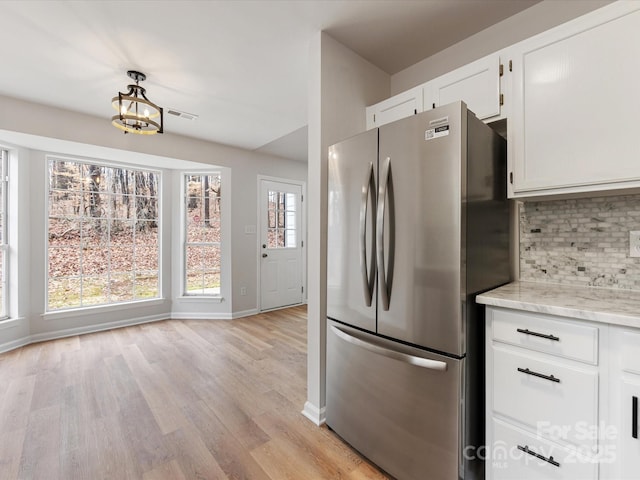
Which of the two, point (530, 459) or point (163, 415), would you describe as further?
point (163, 415)

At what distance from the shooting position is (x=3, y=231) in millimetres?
3256

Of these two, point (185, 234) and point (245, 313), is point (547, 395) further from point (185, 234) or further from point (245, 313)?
point (185, 234)

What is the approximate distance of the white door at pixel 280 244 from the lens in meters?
4.85

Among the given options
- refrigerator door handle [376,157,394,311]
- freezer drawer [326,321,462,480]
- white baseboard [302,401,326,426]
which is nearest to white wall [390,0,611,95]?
refrigerator door handle [376,157,394,311]

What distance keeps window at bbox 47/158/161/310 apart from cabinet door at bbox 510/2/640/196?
448cm

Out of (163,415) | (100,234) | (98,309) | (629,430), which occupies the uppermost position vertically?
(100,234)

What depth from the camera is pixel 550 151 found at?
140 centimetres

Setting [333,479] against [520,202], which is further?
[520,202]

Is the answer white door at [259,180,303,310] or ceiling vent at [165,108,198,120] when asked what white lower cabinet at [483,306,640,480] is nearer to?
ceiling vent at [165,108,198,120]

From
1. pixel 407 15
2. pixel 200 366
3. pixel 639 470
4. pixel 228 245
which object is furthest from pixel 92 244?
pixel 639 470

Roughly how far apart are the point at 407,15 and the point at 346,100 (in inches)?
23.7

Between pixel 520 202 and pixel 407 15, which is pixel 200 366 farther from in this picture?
pixel 407 15

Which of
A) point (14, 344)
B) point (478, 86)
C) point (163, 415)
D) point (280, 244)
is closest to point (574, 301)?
point (478, 86)

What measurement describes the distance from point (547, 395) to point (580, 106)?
1.23 metres
